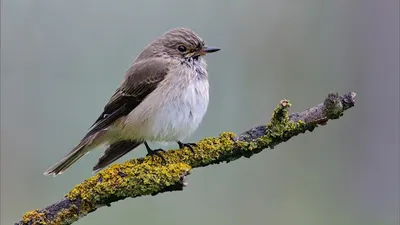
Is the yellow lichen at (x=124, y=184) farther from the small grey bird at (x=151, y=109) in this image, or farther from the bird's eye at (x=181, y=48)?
the bird's eye at (x=181, y=48)

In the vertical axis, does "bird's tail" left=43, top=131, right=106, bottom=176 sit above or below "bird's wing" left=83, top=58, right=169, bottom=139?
below

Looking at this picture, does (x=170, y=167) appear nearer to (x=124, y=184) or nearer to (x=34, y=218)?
(x=124, y=184)

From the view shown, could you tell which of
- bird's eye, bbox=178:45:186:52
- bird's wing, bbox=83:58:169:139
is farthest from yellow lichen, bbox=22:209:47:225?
bird's eye, bbox=178:45:186:52

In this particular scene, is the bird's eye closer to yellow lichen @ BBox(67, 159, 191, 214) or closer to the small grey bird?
the small grey bird

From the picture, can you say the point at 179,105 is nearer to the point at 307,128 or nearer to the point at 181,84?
the point at 181,84

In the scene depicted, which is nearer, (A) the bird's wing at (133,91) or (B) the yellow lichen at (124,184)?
(B) the yellow lichen at (124,184)

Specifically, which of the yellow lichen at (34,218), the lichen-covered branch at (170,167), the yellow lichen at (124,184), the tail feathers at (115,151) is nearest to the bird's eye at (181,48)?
the tail feathers at (115,151)

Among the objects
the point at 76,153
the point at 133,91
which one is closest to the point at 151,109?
the point at 133,91
